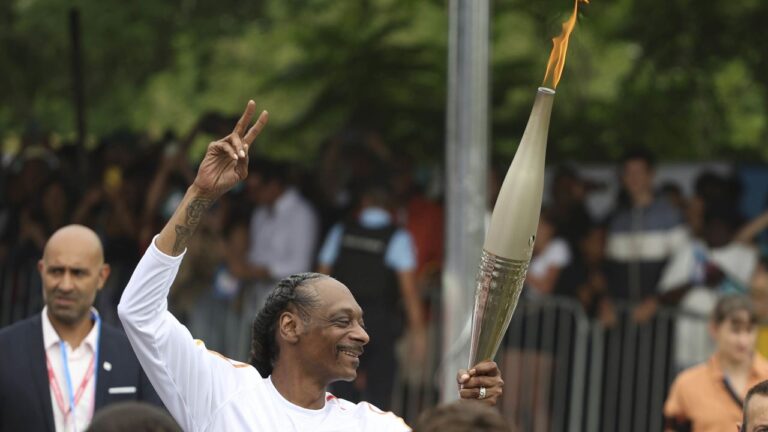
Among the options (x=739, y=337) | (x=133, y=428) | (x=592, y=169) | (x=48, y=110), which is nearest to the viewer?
(x=133, y=428)

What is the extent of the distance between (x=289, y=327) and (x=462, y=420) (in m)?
1.44

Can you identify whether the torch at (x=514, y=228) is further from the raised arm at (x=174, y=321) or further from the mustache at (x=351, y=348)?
the raised arm at (x=174, y=321)

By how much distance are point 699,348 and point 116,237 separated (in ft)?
14.5

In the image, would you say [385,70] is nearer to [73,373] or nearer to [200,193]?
[73,373]

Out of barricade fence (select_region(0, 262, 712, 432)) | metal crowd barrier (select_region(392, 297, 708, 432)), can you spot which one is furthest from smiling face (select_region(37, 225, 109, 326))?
metal crowd barrier (select_region(392, 297, 708, 432))

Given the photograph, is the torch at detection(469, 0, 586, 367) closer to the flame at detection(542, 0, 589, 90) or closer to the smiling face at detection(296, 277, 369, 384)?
the flame at detection(542, 0, 589, 90)

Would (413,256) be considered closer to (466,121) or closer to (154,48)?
(466,121)

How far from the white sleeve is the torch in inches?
35.2

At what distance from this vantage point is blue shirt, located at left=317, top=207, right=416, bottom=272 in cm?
1086

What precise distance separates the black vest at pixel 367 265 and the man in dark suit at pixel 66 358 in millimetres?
3999

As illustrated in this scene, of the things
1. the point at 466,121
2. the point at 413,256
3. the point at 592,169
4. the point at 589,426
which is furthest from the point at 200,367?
the point at 592,169

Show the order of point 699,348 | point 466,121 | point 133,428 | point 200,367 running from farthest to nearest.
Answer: point 699,348, point 466,121, point 200,367, point 133,428

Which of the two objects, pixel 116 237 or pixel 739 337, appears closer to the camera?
pixel 739 337

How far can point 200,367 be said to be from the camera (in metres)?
5.07
